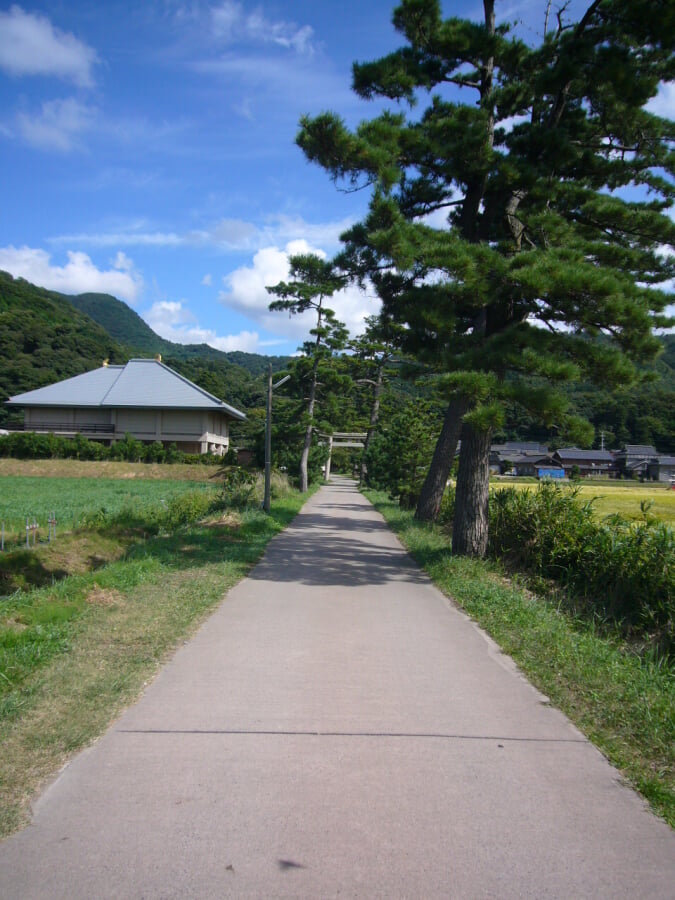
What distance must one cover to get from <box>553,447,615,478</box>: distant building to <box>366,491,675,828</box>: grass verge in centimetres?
4578

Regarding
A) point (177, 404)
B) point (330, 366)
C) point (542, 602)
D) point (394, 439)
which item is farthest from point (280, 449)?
point (542, 602)

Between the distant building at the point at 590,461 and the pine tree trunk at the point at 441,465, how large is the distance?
3622 centimetres

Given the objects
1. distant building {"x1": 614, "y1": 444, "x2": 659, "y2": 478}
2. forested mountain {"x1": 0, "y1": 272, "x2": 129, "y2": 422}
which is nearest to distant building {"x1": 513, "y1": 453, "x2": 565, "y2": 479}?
distant building {"x1": 614, "y1": 444, "x2": 659, "y2": 478}

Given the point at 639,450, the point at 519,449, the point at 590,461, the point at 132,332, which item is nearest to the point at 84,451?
the point at 639,450

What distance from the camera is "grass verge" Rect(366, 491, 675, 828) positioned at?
3939mm

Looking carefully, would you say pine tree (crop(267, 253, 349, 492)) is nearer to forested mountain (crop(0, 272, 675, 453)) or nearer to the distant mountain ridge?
forested mountain (crop(0, 272, 675, 453))

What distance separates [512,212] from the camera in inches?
427

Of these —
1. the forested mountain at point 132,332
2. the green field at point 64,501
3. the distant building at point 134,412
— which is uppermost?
the forested mountain at point 132,332

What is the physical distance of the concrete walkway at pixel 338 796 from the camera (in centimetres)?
276

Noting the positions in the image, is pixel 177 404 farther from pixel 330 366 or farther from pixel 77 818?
pixel 77 818

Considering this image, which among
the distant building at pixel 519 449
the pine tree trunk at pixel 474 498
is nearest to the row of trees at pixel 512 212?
the pine tree trunk at pixel 474 498

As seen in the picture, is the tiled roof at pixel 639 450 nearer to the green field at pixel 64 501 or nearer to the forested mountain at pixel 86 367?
the forested mountain at pixel 86 367

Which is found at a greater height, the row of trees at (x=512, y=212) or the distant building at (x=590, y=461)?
the row of trees at (x=512, y=212)

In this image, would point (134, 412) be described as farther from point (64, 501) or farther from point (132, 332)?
point (132, 332)
